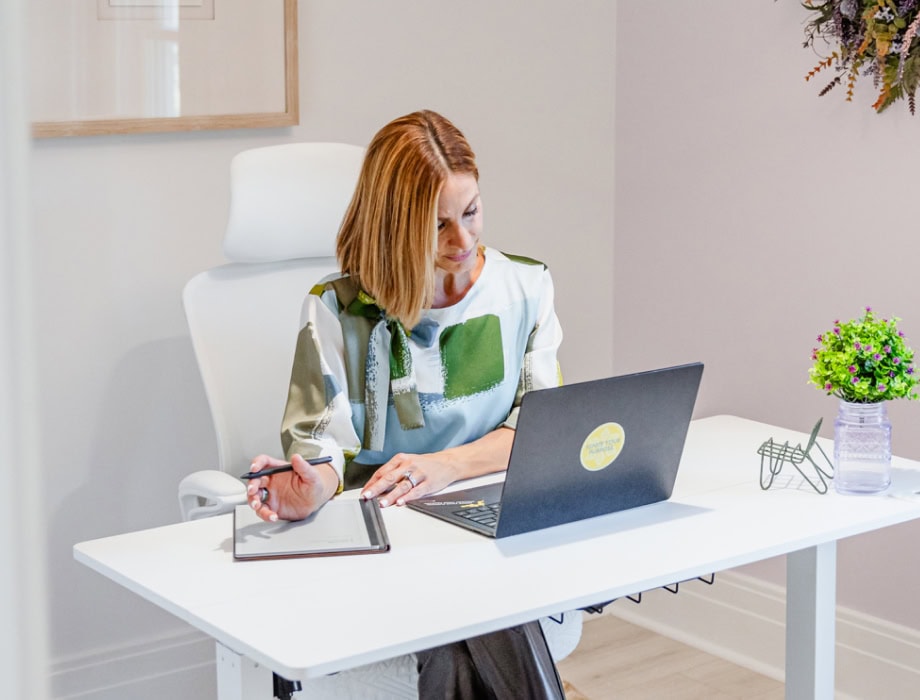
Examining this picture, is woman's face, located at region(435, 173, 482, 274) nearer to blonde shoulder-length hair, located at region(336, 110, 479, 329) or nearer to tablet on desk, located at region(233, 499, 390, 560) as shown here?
blonde shoulder-length hair, located at region(336, 110, 479, 329)

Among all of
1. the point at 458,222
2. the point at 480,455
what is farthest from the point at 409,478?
the point at 458,222

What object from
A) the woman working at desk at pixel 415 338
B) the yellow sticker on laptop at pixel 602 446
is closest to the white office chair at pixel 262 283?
the woman working at desk at pixel 415 338

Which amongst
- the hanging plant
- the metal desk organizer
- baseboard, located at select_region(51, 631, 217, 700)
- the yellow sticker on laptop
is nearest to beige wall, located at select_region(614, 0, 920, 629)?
the hanging plant

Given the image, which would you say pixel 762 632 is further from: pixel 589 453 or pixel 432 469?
pixel 589 453

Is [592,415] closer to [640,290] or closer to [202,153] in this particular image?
[202,153]

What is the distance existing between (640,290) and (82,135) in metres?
1.42

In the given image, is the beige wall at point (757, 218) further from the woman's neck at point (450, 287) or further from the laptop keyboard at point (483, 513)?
the laptop keyboard at point (483, 513)

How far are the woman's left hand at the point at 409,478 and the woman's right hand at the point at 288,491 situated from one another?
128 mm

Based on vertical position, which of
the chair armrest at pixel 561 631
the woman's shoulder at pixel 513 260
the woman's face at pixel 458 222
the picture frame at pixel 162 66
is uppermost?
the picture frame at pixel 162 66

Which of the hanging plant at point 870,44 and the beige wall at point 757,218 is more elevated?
the hanging plant at point 870,44

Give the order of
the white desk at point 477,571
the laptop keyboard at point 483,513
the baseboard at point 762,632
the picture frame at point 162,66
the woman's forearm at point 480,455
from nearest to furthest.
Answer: the white desk at point 477,571
the laptop keyboard at point 483,513
the woman's forearm at point 480,455
the picture frame at point 162,66
the baseboard at point 762,632

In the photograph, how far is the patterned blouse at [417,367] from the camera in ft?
5.78

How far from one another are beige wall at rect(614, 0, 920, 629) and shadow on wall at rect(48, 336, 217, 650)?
1.18 meters

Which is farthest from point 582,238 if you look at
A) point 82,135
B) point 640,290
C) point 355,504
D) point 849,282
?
point 355,504
